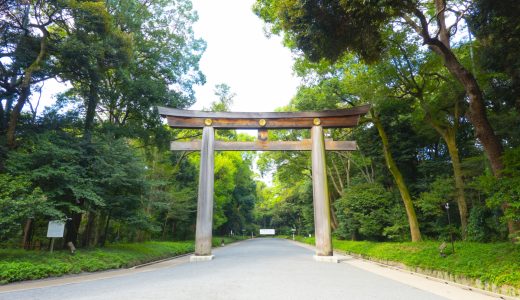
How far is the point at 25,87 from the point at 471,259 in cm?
1586

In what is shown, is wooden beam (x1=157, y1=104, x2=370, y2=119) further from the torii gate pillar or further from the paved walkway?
the paved walkway

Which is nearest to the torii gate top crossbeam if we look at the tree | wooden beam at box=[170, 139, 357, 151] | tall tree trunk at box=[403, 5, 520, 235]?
wooden beam at box=[170, 139, 357, 151]

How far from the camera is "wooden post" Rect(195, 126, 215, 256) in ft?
38.8

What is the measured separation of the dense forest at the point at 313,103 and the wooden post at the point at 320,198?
11.5ft

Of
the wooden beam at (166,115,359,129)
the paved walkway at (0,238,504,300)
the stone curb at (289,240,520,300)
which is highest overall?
the wooden beam at (166,115,359,129)

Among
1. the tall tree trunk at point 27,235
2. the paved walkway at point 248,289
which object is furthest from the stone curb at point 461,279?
the tall tree trunk at point 27,235

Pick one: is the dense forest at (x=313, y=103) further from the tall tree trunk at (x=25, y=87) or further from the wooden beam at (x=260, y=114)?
the wooden beam at (x=260, y=114)

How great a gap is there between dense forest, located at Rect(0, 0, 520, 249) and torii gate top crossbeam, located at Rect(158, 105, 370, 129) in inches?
82.3

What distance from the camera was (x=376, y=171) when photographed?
21.1 meters

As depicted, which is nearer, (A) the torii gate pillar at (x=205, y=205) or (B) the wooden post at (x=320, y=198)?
(B) the wooden post at (x=320, y=198)

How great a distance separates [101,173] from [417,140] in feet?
54.1

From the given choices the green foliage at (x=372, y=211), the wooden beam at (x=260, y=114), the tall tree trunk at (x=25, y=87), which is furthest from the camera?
the green foliage at (x=372, y=211)

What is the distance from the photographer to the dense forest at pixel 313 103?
884 centimetres

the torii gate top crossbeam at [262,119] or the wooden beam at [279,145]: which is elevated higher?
the torii gate top crossbeam at [262,119]
